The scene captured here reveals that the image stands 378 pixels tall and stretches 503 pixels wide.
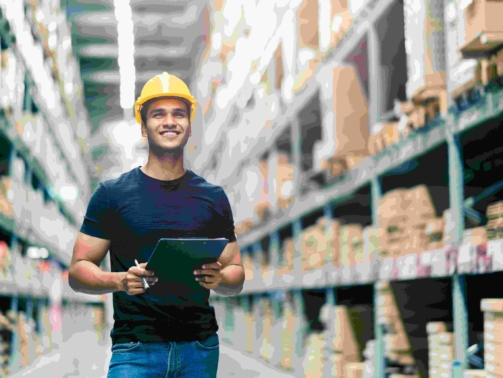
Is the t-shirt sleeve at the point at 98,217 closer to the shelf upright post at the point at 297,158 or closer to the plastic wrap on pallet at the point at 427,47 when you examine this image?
the plastic wrap on pallet at the point at 427,47

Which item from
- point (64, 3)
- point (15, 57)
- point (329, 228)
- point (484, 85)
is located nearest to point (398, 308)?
point (329, 228)

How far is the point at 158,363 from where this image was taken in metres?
2.03

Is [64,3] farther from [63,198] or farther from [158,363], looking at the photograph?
[158,363]

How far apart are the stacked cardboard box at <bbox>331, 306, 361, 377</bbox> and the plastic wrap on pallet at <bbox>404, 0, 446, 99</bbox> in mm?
2305

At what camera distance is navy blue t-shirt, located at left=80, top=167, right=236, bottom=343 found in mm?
2043

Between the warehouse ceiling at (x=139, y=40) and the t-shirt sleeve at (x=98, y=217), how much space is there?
15.9 m

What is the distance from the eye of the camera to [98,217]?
208cm

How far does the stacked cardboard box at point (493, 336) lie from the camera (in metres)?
3.19

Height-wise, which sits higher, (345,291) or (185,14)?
(185,14)

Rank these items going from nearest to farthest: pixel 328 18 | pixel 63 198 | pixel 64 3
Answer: pixel 328 18 → pixel 63 198 → pixel 64 3

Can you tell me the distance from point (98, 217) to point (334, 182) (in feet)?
14.0

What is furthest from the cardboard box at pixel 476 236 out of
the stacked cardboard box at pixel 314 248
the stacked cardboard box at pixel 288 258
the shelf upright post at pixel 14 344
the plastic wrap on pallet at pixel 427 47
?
the shelf upright post at pixel 14 344

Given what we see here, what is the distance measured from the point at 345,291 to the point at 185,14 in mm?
12046

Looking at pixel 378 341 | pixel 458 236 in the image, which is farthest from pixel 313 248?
pixel 458 236
